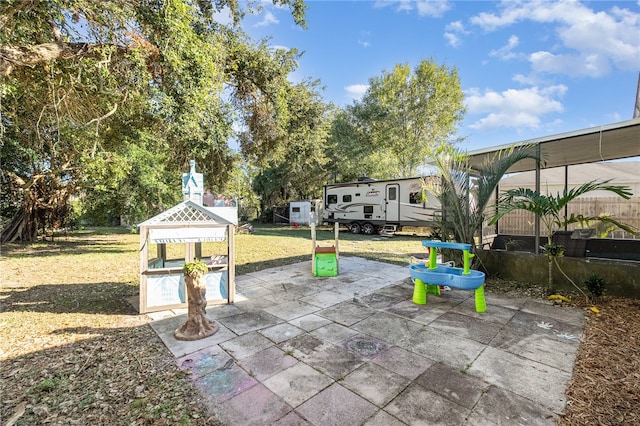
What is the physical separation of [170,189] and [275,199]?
1495 centimetres

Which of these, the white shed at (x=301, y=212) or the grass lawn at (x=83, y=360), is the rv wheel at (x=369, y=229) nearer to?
the white shed at (x=301, y=212)

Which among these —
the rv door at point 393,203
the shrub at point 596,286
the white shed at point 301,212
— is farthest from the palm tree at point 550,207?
the white shed at point 301,212

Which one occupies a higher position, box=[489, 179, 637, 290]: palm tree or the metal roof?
the metal roof

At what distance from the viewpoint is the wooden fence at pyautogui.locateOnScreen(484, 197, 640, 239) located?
6973 millimetres

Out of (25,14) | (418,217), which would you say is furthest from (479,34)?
(25,14)

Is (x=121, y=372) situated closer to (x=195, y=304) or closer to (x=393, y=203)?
(x=195, y=304)

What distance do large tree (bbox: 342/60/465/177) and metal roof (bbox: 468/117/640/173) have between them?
1240 cm

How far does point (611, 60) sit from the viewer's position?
6.84 m

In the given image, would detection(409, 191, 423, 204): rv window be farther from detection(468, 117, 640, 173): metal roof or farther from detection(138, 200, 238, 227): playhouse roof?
detection(138, 200, 238, 227): playhouse roof

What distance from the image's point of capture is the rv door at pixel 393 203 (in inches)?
504

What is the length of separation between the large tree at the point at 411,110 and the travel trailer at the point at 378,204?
516cm

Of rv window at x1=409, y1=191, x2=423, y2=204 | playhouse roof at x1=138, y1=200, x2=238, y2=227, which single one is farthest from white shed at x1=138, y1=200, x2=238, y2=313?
rv window at x1=409, y1=191, x2=423, y2=204

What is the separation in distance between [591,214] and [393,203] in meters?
6.63

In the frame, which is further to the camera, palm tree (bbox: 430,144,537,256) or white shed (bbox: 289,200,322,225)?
white shed (bbox: 289,200,322,225)
